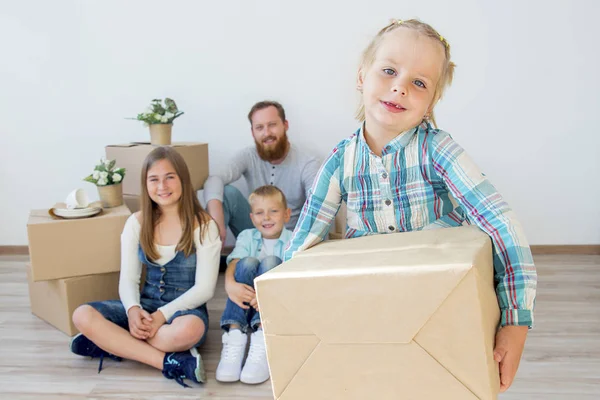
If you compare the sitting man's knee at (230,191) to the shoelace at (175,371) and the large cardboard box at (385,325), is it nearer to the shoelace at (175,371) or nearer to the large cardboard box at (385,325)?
the shoelace at (175,371)

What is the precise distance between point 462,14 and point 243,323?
187cm

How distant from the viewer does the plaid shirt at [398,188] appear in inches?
36.9

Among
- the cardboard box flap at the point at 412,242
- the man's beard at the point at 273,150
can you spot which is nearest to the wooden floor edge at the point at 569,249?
the man's beard at the point at 273,150

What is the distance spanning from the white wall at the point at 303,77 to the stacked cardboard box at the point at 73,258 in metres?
1.04

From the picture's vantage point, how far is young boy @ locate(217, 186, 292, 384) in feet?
5.88

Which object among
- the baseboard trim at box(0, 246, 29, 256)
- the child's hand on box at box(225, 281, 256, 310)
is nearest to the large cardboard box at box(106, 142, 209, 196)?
the child's hand on box at box(225, 281, 256, 310)

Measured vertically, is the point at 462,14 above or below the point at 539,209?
above

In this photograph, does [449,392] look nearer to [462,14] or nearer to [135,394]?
[135,394]

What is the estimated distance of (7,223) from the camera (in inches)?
127

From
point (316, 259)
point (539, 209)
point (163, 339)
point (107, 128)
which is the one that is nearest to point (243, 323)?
point (163, 339)

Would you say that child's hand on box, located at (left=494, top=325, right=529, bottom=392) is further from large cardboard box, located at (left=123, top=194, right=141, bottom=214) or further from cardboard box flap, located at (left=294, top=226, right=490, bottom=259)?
large cardboard box, located at (left=123, top=194, right=141, bottom=214)

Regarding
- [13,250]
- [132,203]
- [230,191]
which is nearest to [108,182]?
[132,203]

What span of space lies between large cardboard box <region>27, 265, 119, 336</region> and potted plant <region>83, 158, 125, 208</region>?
300mm

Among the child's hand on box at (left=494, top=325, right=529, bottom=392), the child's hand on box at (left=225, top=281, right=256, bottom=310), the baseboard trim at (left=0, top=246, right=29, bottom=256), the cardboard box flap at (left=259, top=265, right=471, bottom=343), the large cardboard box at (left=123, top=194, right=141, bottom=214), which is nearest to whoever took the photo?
the cardboard box flap at (left=259, top=265, right=471, bottom=343)
